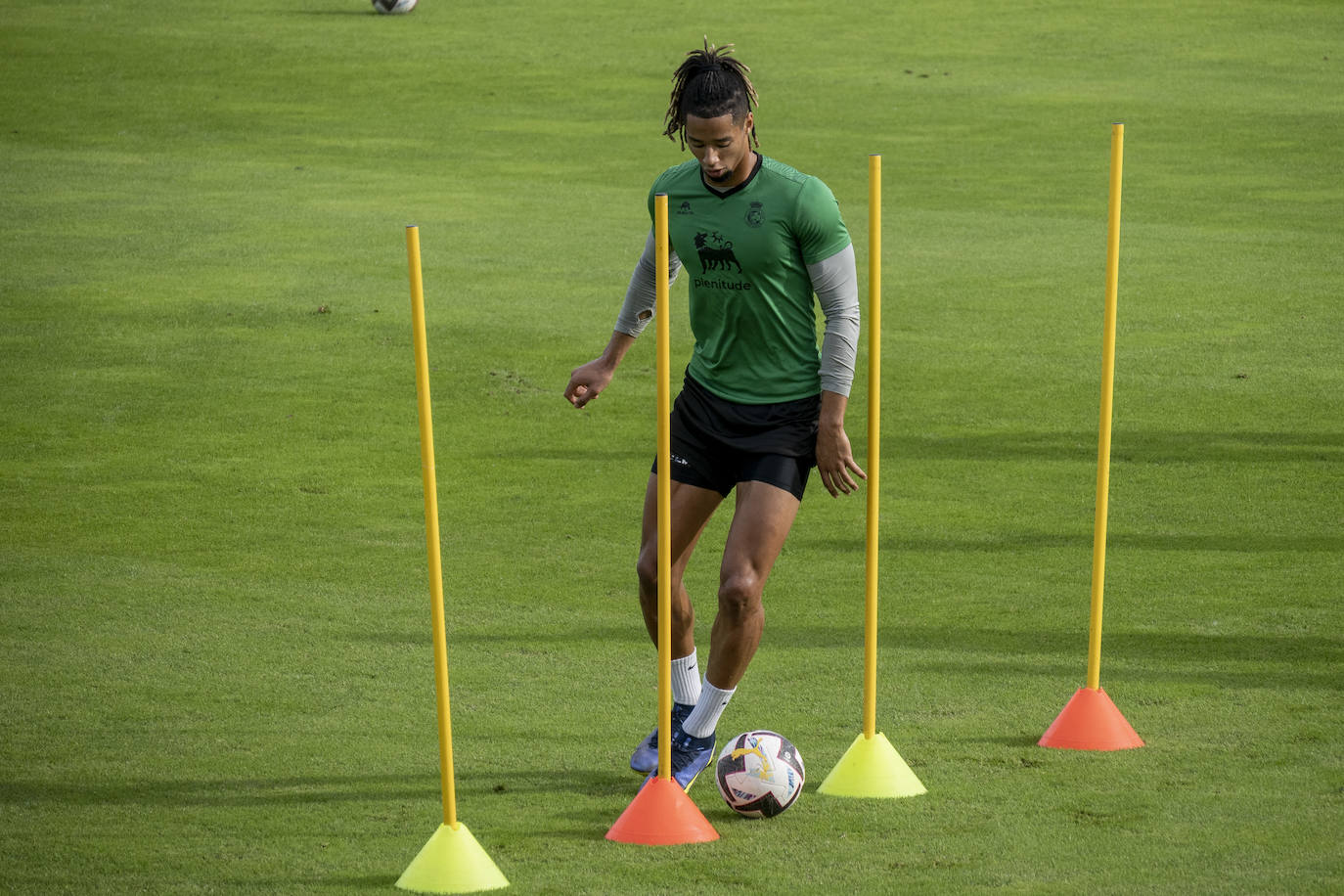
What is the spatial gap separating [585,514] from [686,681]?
11.0 feet

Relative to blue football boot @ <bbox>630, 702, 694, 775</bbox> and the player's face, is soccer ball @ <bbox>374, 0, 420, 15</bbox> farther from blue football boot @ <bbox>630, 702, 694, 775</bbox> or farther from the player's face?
blue football boot @ <bbox>630, 702, 694, 775</bbox>

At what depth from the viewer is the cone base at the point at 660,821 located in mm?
5469

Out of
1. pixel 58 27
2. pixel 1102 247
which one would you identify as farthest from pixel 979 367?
pixel 58 27

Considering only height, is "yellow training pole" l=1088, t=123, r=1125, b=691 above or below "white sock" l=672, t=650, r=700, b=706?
above

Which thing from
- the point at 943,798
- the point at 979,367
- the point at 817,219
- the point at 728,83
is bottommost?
the point at 943,798

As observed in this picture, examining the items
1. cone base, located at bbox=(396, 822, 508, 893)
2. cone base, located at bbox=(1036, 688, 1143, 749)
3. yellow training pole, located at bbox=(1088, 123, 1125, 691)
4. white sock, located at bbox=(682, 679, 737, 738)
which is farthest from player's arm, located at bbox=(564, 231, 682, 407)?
cone base, located at bbox=(1036, 688, 1143, 749)

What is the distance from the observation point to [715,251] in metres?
5.79

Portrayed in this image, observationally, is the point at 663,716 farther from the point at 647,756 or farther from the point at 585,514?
the point at 585,514

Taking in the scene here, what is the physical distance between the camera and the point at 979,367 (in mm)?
12711

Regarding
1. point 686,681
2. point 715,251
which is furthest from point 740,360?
point 686,681

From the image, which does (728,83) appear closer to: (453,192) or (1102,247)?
(1102,247)

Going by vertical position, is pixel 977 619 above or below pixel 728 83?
below

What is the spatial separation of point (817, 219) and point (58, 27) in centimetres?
2696

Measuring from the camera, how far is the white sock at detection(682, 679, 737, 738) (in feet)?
19.8
